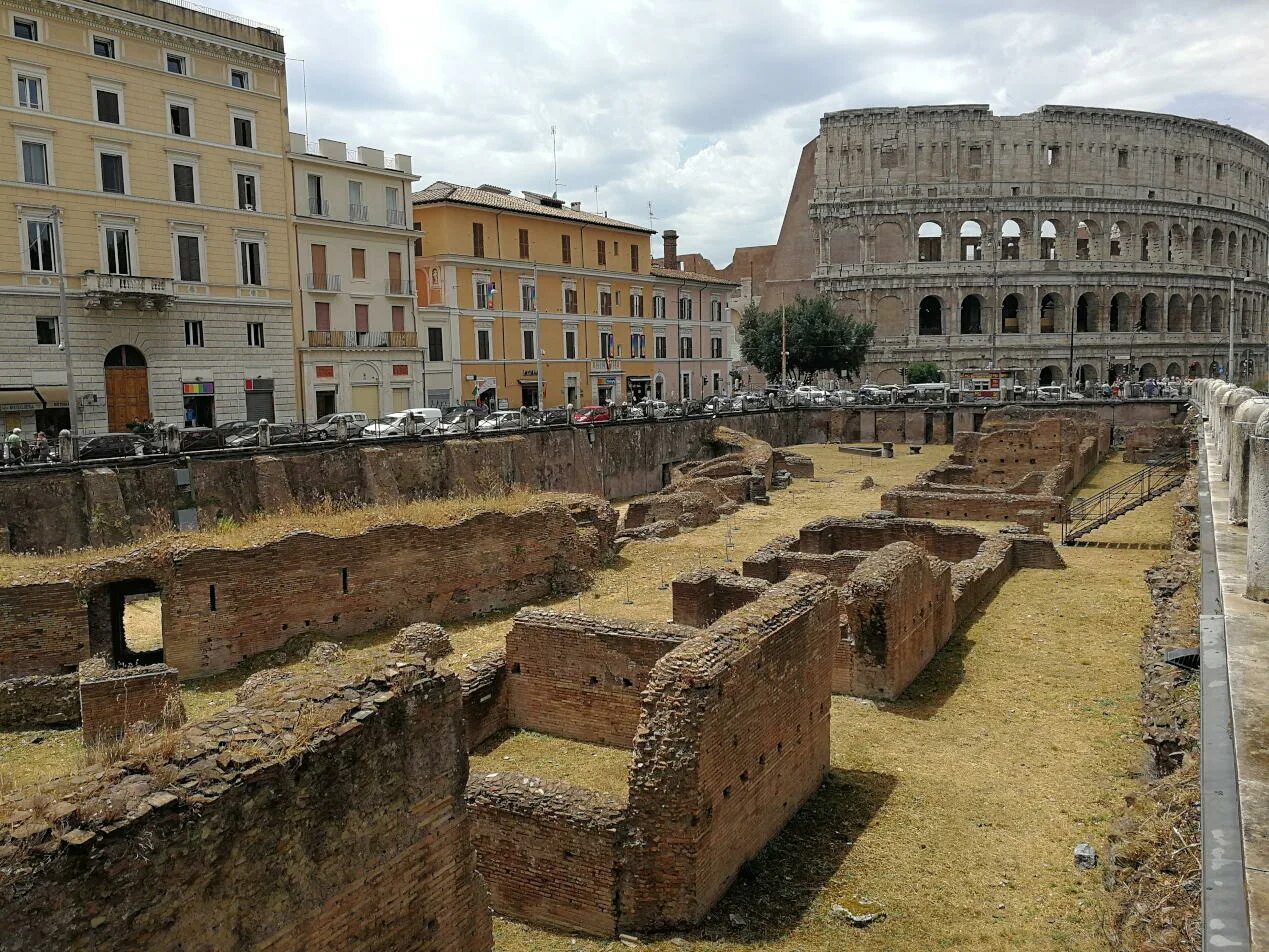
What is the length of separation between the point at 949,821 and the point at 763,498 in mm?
23385

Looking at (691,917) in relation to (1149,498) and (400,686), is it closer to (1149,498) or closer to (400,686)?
(400,686)

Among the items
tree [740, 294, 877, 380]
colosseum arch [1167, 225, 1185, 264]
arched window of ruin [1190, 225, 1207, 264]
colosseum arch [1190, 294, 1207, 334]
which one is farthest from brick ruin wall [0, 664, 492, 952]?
arched window of ruin [1190, 225, 1207, 264]

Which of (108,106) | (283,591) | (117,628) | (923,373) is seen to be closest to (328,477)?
(283,591)

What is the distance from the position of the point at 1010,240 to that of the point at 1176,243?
14027 mm

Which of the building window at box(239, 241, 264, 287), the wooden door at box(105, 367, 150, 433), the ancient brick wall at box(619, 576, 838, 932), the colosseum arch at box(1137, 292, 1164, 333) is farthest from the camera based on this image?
the colosseum arch at box(1137, 292, 1164, 333)

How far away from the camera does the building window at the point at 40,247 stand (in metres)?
32.8

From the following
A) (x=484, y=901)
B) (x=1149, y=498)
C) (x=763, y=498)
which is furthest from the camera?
(x=763, y=498)

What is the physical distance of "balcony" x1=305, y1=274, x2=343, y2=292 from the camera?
40.9 metres

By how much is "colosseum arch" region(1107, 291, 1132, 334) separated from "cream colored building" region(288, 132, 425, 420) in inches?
2236

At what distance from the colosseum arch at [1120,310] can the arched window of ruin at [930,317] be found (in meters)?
12.8

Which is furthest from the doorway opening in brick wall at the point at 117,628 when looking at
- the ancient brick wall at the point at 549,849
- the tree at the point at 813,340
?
the tree at the point at 813,340

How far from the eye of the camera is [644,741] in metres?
8.80

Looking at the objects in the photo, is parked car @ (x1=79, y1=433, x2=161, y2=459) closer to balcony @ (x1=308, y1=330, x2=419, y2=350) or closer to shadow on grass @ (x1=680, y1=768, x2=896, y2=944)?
balcony @ (x1=308, y1=330, x2=419, y2=350)

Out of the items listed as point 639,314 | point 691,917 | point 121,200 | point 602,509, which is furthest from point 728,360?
point 691,917
